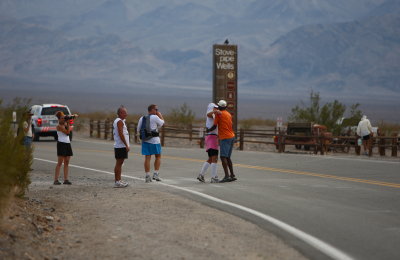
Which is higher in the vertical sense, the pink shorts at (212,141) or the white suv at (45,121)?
the white suv at (45,121)

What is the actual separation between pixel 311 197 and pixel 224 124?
10.4 feet

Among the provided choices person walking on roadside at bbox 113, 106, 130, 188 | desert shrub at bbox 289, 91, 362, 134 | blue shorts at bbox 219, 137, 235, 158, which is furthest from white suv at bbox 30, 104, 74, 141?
person walking on roadside at bbox 113, 106, 130, 188

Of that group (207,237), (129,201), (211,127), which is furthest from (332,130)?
(207,237)

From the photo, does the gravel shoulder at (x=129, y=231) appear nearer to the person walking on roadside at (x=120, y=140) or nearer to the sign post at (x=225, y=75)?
the person walking on roadside at (x=120, y=140)

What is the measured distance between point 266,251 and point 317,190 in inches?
248

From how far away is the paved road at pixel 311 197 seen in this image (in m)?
8.99

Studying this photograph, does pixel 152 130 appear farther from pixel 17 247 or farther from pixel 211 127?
pixel 17 247

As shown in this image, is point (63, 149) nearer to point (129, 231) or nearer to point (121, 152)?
point (121, 152)

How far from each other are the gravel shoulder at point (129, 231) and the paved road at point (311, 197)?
50cm

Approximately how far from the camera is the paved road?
29.5 feet

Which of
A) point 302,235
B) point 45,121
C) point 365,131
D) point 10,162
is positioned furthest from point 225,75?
point 302,235

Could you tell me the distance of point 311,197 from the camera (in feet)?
43.3

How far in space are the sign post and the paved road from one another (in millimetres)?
12559

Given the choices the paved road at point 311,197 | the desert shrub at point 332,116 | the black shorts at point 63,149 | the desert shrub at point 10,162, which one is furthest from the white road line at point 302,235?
the desert shrub at point 332,116
